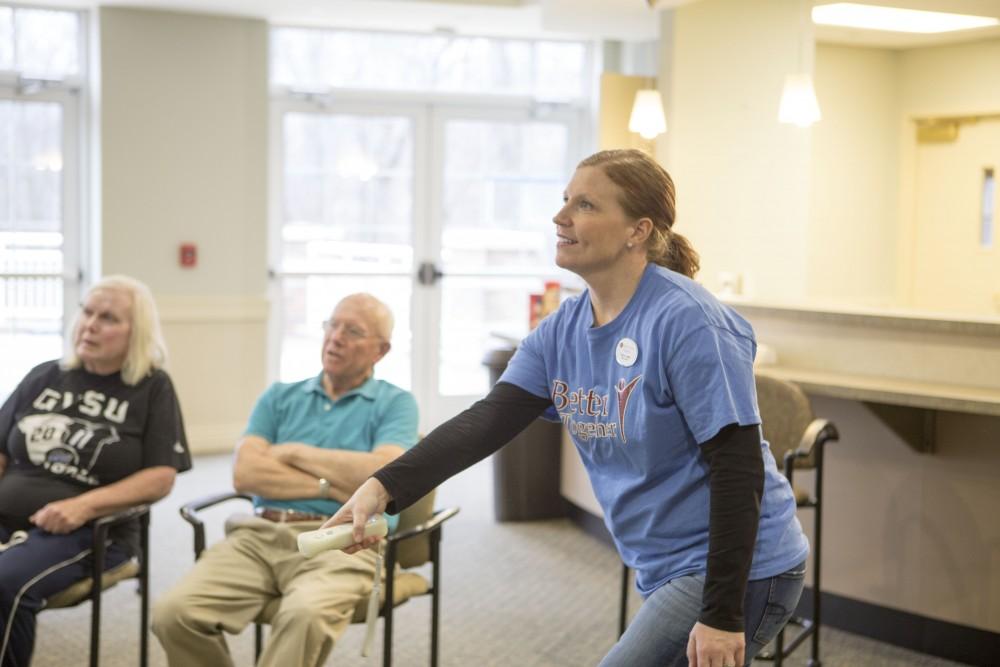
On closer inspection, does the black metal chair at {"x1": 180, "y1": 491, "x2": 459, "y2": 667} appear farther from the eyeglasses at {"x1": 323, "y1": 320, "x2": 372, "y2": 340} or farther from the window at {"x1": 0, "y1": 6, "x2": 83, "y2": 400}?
the window at {"x1": 0, "y1": 6, "x2": 83, "y2": 400}

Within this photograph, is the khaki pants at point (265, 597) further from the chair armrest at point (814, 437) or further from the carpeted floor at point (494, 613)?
the chair armrest at point (814, 437)

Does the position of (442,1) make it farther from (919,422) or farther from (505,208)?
(919,422)

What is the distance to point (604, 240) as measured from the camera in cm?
192

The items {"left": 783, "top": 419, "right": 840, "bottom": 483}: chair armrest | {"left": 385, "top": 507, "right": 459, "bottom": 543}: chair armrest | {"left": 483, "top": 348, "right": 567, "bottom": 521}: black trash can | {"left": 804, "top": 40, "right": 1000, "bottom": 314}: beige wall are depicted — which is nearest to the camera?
{"left": 385, "top": 507, "right": 459, "bottom": 543}: chair armrest

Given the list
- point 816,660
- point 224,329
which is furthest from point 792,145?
point 224,329

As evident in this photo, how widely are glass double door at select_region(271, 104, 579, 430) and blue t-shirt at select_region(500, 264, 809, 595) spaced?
17.3ft

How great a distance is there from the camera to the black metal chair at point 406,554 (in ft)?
9.55

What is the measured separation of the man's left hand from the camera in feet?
5.70

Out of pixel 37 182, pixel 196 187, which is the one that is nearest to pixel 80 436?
pixel 196 187

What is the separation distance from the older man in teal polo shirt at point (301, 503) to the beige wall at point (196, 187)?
147 inches

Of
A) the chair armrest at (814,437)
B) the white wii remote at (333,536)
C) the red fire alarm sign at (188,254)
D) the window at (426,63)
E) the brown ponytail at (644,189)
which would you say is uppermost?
the window at (426,63)

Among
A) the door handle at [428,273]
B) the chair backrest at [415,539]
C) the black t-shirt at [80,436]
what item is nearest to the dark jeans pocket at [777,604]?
the chair backrest at [415,539]

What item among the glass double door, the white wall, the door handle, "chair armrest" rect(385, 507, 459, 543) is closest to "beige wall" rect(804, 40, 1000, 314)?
the white wall

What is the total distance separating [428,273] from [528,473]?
7.97ft
